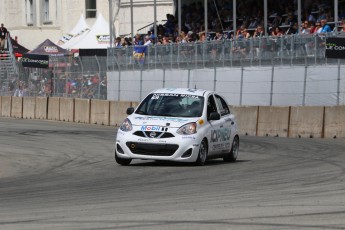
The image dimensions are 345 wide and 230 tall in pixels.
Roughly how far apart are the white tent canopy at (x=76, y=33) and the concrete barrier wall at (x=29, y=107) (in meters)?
10.3

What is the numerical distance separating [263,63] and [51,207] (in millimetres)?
22660

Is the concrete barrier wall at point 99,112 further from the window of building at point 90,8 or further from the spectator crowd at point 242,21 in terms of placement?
the window of building at point 90,8

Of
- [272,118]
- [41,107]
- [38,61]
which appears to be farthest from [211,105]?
[38,61]

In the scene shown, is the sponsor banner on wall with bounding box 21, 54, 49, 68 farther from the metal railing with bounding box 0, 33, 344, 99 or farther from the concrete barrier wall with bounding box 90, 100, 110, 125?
the concrete barrier wall with bounding box 90, 100, 110, 125

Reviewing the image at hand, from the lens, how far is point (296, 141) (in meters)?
28.0

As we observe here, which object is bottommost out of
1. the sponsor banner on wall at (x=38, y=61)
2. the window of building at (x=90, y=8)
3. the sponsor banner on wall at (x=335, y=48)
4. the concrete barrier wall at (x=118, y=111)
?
the concrete barrier wall at (x=118, y=111)

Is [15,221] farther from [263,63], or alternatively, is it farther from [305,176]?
[263,63]

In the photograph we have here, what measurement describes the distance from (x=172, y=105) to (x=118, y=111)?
17.0 meters

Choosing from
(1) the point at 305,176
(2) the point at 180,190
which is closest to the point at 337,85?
(1) the point at 305,176

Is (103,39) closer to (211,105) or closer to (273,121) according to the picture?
(273,121)

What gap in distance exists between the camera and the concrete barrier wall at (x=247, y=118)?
103 ft

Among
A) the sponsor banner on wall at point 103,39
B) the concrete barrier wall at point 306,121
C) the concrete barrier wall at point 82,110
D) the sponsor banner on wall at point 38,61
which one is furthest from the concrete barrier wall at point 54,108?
the concrete barrier wall at point 306,121

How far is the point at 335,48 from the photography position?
1206 inches

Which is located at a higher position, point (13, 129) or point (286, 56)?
point (286, 56)
